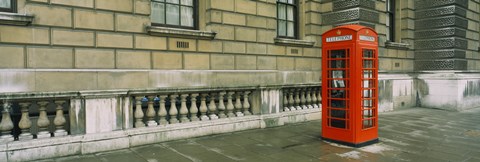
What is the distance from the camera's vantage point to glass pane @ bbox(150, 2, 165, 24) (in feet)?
22.8

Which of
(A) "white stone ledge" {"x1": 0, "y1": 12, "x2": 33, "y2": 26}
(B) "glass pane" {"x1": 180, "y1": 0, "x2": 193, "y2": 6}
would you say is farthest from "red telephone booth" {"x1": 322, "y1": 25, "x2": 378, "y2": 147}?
(A) "white stone ledge" {"x1": 0, "y1": 12, "x2": 33, "y2": 26}

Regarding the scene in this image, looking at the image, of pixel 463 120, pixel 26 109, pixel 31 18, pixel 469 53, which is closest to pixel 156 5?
pixel 31 18

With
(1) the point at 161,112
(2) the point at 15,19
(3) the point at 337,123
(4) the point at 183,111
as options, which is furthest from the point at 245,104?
(2) the point at 15,19

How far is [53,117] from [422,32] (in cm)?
1273

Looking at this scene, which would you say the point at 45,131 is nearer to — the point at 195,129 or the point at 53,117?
the point at 53,117

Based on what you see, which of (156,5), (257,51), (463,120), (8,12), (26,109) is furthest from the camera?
(463,120)

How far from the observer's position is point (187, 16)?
756cm

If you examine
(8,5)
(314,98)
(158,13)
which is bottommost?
(314,98)

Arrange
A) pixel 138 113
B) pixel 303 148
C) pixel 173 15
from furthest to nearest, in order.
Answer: pixel 173 15 < pixel 138 113 < pixel 303 148

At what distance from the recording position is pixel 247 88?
737 centimetres

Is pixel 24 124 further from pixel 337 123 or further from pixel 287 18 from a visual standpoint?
pixel 287 18

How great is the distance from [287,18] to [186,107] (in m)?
4.89

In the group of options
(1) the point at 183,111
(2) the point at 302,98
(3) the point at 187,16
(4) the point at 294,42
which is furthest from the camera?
(4) the point at 294,42

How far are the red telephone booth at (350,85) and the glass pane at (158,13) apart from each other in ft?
11.9
